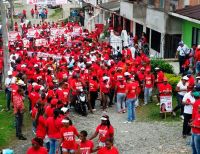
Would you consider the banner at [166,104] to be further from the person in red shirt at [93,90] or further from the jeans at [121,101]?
the person in red shirt at [93,90]

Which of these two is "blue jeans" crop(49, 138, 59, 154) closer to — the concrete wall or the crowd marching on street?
the crowd marching on street

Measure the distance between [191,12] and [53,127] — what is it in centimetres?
1450

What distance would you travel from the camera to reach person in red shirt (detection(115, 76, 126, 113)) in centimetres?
1795

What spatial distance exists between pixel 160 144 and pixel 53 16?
52.3 m

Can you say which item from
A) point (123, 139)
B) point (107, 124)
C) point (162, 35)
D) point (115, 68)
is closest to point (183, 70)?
point (115, 68)

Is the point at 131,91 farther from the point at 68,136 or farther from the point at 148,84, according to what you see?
the point at 68,136

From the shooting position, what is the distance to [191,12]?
25.1m

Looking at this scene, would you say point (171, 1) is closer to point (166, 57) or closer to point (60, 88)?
point (166, 57)

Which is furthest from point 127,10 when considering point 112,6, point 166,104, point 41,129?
point 41,129

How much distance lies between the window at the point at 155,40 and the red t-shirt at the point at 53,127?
1881 cm

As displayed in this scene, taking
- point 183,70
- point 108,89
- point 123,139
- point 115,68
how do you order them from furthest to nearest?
point 183,70, point 115,68, point 108,89, point 123,139

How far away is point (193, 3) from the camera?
27.5 meters

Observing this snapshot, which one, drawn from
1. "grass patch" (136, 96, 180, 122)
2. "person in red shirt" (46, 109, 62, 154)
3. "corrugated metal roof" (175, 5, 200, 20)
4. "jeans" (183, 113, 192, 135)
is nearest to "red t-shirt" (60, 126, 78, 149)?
"person in red shirt" (46, 109, 62, 154)

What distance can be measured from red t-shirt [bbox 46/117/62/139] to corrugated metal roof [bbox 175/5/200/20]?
41.9 ft
